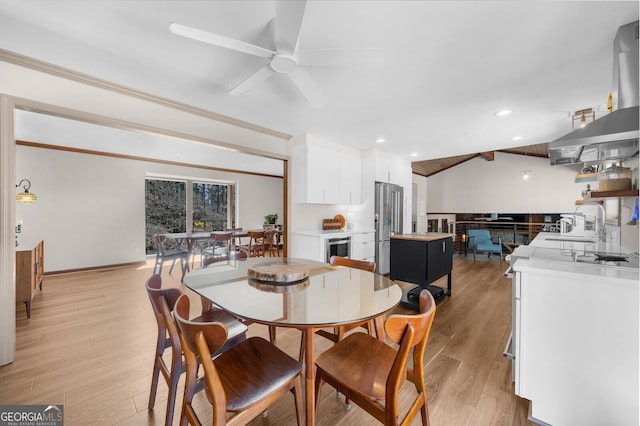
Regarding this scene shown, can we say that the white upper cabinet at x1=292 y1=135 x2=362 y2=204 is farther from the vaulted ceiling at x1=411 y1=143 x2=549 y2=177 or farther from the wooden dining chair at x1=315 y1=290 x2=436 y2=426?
the vaulted ceiling at x1=411 y1=143 x2=549 y2=177

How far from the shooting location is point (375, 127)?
3670 millimetres

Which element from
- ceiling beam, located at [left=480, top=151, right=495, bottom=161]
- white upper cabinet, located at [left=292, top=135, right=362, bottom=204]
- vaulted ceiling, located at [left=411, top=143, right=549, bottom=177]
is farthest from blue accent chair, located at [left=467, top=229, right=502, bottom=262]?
white upper cabinet, located at [left=292, top=135, right=362, bottom=204]

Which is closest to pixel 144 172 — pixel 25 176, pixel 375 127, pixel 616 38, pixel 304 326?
pixel 25 176

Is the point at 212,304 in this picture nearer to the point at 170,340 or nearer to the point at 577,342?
the point at 170,340

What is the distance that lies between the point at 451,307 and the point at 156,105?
13.8 feet

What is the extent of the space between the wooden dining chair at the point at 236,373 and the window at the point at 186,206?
242 inches

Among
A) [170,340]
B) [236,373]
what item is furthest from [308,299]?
[170,340]

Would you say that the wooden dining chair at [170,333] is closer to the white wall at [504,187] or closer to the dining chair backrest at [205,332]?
the dining chair backrest at [205,332]

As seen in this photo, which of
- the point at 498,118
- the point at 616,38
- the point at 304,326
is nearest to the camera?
the point at 304,326

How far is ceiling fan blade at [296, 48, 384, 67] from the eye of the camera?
1591 millimetres

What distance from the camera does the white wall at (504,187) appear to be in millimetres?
7262

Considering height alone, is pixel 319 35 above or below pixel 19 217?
above

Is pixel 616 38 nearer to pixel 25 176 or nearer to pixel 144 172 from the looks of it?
pixel 144 172

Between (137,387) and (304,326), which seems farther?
(137,387)
